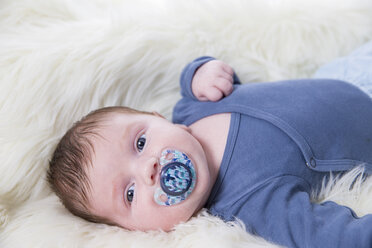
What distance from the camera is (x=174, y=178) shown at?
2.93 feet

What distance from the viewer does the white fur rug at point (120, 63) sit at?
3.10 feet

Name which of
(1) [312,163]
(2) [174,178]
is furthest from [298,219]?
(2) [174,178]

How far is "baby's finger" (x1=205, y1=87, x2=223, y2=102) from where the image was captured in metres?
1.11

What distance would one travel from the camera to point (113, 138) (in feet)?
3.17

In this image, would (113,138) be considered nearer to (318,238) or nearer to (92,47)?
(92,47)

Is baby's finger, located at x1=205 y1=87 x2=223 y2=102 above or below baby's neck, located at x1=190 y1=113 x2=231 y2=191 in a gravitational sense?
above

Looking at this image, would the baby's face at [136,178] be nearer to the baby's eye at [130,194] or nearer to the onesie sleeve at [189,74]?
the baby's eye at [130,194]

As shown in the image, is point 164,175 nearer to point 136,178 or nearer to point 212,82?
point 136,178

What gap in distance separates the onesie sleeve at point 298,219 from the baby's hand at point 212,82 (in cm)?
31

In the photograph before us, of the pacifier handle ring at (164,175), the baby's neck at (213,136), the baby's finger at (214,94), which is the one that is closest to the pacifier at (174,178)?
the pacifier handle ring at (164,175)

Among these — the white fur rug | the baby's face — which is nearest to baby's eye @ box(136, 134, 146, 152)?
the baby's face

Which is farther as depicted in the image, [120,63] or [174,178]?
[120,63]

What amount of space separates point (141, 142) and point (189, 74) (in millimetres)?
300

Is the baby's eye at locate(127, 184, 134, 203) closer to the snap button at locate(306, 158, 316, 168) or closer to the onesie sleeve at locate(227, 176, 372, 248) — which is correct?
the onesie sleeve at locate(227, 176, 372, 248)
